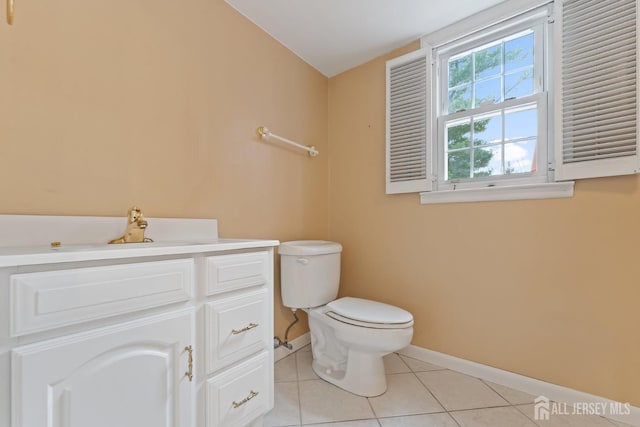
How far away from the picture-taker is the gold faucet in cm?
99

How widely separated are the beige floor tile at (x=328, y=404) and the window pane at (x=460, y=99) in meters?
1.75

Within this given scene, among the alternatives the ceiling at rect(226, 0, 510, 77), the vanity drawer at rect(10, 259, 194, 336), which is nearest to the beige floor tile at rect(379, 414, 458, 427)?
the vanity drawer at rect(10, 259, 194, 336)

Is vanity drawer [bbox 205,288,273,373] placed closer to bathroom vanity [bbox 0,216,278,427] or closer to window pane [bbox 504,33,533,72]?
bathroom vanity [bbox 0,216,278,427]

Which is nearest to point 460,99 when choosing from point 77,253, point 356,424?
point 356,424

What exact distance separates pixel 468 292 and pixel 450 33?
1557 millimetres

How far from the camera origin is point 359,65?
2061mm

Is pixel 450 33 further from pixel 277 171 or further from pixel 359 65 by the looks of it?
pixel 277 171

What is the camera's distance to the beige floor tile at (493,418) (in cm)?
118

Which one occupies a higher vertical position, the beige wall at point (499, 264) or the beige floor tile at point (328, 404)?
the beige wall at point (499, 264)

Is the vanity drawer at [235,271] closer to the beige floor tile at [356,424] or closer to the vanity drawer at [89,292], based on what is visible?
the vanity drawer at [89,292]

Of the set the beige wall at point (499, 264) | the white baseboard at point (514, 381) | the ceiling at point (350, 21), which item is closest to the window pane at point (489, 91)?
the ceiling at point (350, 21)

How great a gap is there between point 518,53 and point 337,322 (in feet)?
5.87

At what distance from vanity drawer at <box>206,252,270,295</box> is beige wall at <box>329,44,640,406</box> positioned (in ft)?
3.52

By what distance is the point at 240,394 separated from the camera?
986 millimetres
